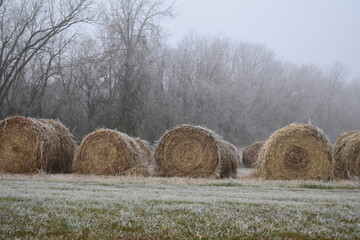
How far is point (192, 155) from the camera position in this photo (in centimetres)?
1390

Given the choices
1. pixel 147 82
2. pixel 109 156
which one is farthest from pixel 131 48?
pixel 109 156

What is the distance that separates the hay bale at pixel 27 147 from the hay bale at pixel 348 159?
9763 millimetres

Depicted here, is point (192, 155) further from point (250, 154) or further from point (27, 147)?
point (250, 154)

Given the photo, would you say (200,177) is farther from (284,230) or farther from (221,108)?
(221,108)

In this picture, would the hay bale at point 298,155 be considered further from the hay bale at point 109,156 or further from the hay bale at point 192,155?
the hay bale at point 109,156

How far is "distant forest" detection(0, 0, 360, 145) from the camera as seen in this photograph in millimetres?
33003

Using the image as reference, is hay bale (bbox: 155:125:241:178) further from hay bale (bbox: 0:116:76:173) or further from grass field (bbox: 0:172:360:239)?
grass field (bbox: 0:172:360:239)

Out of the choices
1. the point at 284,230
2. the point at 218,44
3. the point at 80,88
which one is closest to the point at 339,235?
the point at 284,230

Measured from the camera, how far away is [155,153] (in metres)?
14.3

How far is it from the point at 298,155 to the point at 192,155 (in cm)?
352

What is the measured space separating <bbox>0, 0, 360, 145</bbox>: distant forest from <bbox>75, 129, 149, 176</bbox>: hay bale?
15.8 meters

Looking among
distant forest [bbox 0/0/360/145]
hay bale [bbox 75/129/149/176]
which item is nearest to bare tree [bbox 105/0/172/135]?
distant forest [bbox 0/0/360/145]

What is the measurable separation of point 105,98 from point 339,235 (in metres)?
38.2

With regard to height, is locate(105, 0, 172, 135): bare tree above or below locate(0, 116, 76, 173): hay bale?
above
